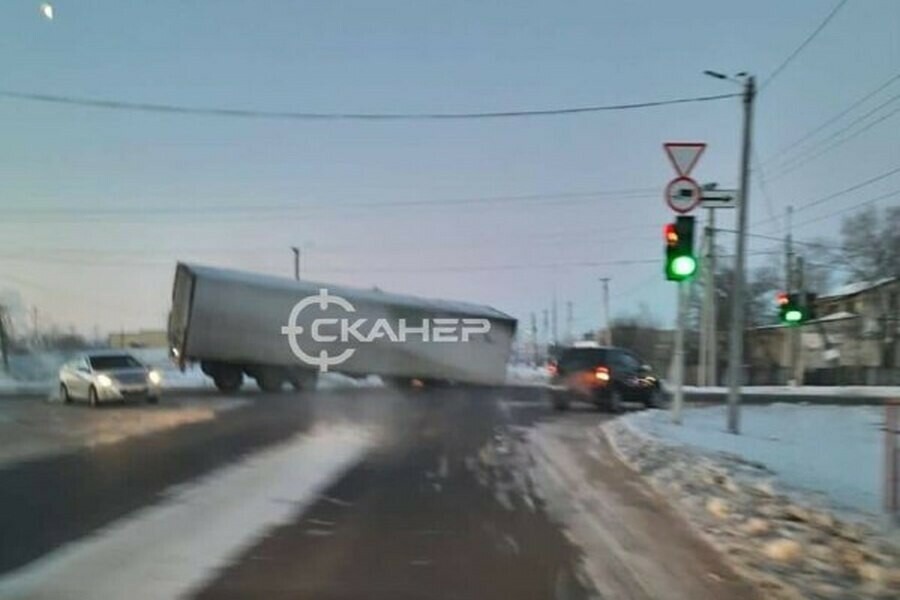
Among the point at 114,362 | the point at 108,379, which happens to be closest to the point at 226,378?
the point at 114,362

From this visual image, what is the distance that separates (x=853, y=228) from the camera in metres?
69.5

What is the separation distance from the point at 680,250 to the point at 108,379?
15064 mm

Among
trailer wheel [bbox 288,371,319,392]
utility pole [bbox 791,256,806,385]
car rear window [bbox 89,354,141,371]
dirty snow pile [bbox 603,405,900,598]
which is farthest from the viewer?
utility pole [bbox 791,256,806,385]

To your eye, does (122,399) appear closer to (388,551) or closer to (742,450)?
(742,450)

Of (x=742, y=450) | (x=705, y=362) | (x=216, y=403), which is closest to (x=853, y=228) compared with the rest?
(x=705, y=362)

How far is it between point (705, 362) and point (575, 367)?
22.6 meters

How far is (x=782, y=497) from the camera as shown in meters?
9.40

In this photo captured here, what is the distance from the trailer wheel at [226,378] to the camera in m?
34.9

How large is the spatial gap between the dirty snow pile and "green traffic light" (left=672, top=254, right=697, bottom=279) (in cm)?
276

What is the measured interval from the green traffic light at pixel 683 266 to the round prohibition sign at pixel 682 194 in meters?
0.93

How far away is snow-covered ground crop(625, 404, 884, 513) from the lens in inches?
423

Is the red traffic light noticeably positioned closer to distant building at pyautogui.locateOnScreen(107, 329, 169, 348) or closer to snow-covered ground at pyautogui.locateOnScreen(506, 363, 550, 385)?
snow-covered ground at pyautogui.locateOnScreen(506, 363, 550, 385)

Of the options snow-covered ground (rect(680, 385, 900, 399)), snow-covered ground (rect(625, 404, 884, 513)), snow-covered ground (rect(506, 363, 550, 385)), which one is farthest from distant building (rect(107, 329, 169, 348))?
snow-covered ground (rect(625, 404, 884, 513))

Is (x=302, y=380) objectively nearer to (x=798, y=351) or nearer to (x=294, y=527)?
(x=294, y=527)
